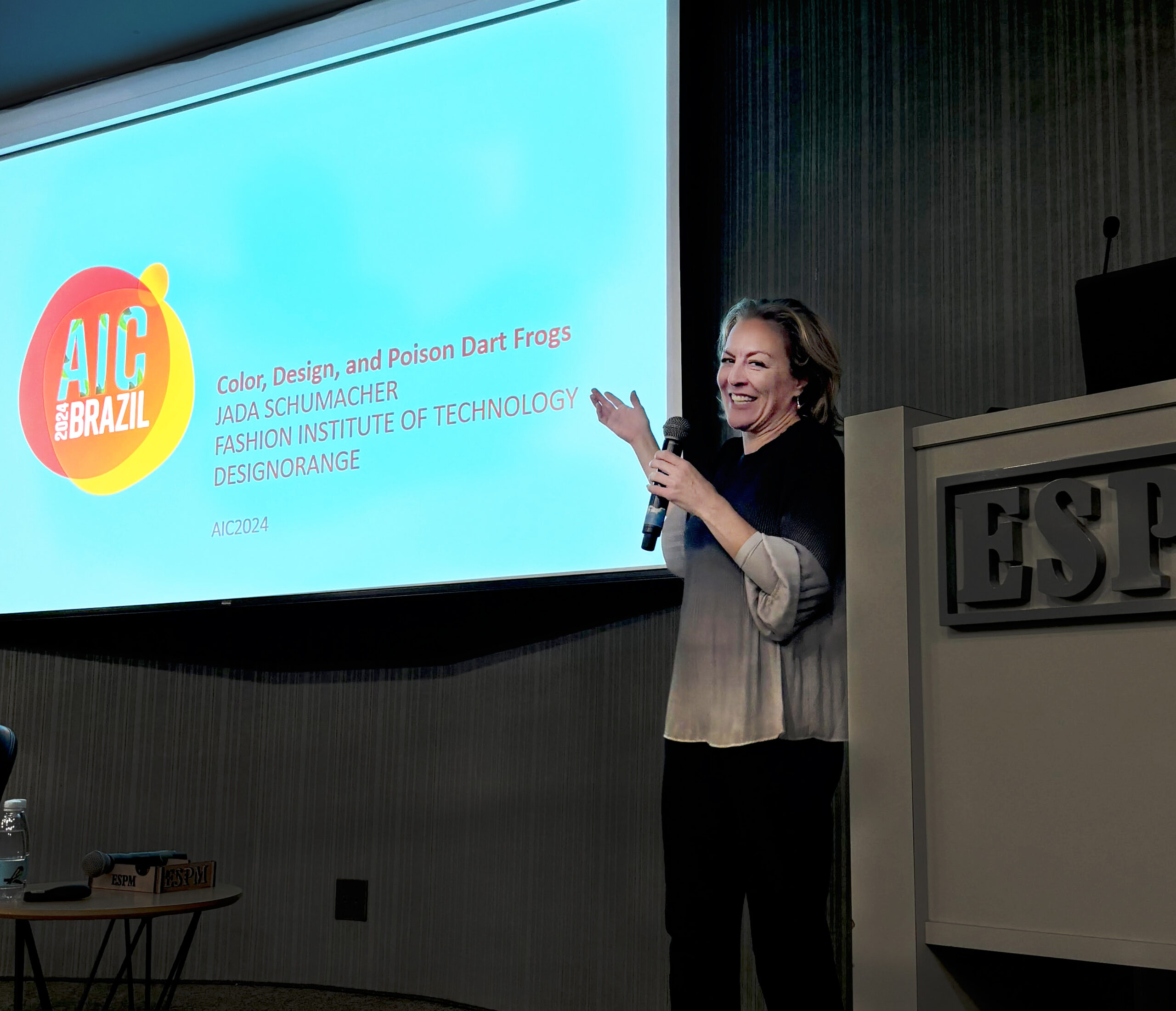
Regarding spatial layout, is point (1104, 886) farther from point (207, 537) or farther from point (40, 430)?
point (40, 430)

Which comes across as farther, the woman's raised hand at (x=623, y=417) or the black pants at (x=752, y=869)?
the woman's raised hand at (x=623, y=417)

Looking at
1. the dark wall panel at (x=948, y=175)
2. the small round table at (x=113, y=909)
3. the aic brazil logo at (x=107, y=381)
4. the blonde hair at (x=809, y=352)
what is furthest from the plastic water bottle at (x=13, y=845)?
the dark wall panel at (x=948, y=175)

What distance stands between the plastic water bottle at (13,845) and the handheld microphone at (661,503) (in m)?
1.49

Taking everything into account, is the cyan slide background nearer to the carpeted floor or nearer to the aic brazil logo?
the aic brazil logo

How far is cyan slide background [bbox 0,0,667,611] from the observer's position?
8.90 ft

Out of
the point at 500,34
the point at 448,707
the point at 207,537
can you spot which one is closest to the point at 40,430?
the point at 207,537

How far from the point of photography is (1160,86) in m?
2.29

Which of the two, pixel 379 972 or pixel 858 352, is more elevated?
pixel 858 352

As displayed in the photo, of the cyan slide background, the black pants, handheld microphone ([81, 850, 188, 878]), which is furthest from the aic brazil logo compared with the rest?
the black pants

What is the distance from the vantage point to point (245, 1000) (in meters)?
2.97

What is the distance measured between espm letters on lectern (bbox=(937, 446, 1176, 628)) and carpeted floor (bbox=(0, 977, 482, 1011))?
234cm

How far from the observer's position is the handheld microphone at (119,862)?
2.35 meters

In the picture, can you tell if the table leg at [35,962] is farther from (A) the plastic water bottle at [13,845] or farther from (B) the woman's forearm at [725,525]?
(B) the woman's forearm at [725,525]

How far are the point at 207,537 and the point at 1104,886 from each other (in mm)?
2757
